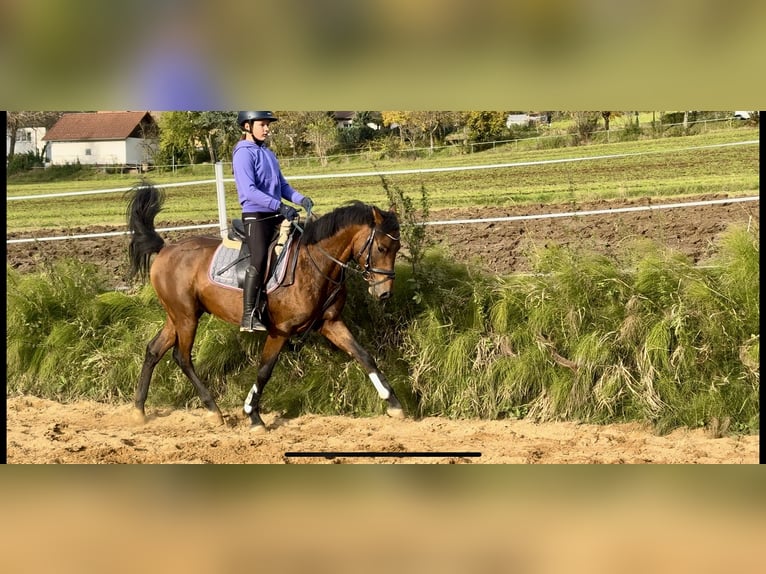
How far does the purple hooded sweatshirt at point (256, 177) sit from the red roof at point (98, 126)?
11.5 ft

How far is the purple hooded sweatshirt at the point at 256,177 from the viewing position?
22.3 feet

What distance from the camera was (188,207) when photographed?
500 inches

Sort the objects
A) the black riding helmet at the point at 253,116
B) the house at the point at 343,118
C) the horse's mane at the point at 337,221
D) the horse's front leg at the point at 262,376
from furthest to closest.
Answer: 1. the house at the point at 343,118
2. the horse's front leg at the point at 262,376
3. the horse's mane at the point at 337,221
4. the black riding helmet at the point at 253,116

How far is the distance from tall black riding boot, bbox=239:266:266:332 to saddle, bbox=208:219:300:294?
0.40 feet

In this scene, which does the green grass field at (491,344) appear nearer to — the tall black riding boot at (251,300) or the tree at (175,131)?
the tall black riding boot at (251,300)

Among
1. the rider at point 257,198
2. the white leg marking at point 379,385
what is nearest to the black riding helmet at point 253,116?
the rider at point 257,198

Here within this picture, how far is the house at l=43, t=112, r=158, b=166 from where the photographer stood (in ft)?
32.6

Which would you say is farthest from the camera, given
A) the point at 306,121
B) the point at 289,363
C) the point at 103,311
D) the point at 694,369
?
the point at 306,121

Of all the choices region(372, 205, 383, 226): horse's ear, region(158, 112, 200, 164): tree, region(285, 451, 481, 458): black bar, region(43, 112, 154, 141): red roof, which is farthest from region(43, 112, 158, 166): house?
region(285, 451, 481, 458): black bar

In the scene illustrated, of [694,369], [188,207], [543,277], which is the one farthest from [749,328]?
[188,207]
